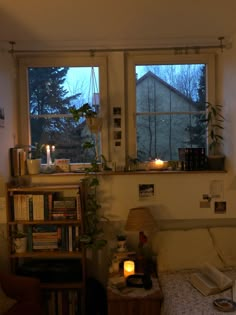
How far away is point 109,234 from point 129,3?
6.22 feet

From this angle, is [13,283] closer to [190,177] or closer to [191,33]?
[190,177]

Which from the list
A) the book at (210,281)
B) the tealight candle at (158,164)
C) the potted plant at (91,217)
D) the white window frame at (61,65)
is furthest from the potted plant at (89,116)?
the book at (210,281)

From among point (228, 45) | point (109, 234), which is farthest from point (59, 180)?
point (228, 45)

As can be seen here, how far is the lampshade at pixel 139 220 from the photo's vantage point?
263 centimetres

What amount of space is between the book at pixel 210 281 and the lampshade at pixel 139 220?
0.51m

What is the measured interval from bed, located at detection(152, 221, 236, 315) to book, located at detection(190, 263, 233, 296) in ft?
0.18

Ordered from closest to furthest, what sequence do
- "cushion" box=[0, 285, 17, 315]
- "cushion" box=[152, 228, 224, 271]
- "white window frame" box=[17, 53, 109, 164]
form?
"cushion" box=[0, 285, 17, 315] → "cushion" box=[152, 228, 224, 271] → "white window frame" box=[17, 53, 109, 164]

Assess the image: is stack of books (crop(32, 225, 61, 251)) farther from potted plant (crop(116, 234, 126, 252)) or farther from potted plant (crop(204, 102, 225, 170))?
potted plant (crop(204, 102, 225, 170))

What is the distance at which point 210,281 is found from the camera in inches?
93.5

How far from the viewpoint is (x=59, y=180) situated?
9.50ft

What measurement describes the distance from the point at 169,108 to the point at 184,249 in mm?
1290

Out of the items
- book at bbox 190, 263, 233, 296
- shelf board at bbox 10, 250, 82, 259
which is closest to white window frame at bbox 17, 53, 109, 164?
shelf board at bbox 10, 250, 82, 259

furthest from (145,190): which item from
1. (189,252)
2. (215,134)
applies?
(215,134)

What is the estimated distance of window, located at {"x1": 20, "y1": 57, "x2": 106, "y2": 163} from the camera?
119 inches
